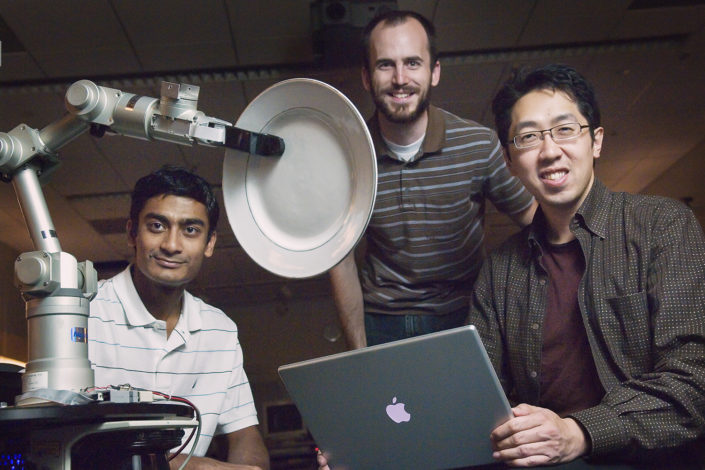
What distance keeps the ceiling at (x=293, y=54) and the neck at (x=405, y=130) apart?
5.66ft

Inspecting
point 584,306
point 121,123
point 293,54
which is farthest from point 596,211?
point 293,54

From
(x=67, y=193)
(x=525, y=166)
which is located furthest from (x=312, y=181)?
(x=67, y=193)

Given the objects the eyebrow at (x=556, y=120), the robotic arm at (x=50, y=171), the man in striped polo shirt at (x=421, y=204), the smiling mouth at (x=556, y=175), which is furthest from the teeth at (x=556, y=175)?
the robotic arm at (x=50, y=171)

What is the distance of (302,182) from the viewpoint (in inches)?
45.7

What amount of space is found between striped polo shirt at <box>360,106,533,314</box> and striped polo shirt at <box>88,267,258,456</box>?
0.47 metres

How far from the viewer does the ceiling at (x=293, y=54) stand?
3928 millimetres

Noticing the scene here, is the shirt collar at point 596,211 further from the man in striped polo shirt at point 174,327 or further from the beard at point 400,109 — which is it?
the man in striped polo shirt at point 174,327

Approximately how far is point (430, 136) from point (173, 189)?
2.41 feet

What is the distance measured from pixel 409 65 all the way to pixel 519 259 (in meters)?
0.63

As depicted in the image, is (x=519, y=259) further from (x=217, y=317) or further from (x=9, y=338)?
(x=9, y=338)

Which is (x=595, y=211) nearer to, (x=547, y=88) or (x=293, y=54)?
(x=547, y=88)

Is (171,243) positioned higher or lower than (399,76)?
lower

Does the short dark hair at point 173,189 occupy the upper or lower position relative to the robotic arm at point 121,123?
upper

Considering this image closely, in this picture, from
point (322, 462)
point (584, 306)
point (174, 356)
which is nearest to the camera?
point (322, 462)
